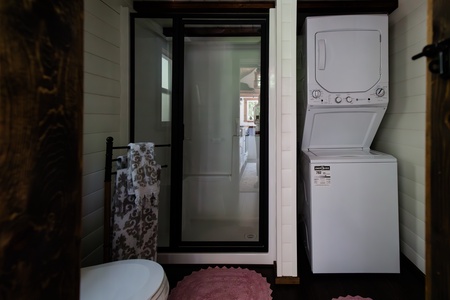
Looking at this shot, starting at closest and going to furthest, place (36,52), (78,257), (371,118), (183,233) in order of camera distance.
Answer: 1. (36,52)
2. (78,257)
3. (371,118)
4. (183,233)

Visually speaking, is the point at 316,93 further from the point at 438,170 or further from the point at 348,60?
the point at 438,170

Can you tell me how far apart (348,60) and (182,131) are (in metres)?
1.57

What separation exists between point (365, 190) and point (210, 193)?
1.37 metres

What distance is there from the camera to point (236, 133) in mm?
2506

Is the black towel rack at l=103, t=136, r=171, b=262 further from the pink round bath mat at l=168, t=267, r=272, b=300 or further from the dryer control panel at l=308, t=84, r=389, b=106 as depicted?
the dryer control panel at l=308, t=84, r=389, b=106

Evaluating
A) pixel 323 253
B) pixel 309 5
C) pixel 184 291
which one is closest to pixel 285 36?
pixel 309 5

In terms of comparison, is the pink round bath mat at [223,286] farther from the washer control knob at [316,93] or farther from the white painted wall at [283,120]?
the washer control knob at [316,93]

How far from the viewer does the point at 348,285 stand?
2002 millimetres

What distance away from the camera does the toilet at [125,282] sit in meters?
1.13

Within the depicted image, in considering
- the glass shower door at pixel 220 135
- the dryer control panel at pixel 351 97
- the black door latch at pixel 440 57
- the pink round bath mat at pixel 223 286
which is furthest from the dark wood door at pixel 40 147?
the dryer control panel at pixel 351 97

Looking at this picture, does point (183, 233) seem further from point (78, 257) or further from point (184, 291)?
point (78, 257)

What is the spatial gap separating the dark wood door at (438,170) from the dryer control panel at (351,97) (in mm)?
1415

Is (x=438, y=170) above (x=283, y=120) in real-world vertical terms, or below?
below

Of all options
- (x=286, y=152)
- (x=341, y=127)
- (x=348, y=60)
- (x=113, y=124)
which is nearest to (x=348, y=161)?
(x=341, y=127)
